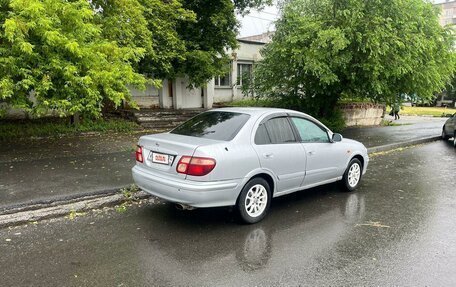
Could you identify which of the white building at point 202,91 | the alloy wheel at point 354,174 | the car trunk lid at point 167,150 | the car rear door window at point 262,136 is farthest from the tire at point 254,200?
the white building at point 202,91

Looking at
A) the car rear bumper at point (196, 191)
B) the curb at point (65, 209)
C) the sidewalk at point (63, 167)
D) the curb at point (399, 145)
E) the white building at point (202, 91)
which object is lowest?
the curb at point (399, 145)

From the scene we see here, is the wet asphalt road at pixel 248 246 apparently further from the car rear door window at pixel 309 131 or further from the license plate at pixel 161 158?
the car rear door window at pixel 309 131

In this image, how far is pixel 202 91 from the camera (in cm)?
2027

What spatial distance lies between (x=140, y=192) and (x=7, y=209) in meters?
1.97

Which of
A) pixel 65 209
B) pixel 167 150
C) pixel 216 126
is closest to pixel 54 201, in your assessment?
pixel 65 209

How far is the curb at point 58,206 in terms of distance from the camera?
512 centimetres

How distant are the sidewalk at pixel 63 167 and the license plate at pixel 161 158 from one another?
1.66 meters

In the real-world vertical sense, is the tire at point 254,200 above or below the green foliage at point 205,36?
below

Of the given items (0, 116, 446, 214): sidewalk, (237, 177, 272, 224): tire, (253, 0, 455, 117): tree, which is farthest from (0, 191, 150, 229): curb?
(253, 0, 455, 117): tree

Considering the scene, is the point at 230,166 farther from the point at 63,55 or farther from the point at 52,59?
the point at 63,55

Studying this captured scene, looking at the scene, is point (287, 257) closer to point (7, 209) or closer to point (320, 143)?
point (320, 143)

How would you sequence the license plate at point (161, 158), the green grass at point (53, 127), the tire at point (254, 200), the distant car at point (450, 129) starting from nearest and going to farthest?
the license plate at point (161, 158), the tire at point (254, 200), the green grass at point (53, 127), the distant car at point (450, 129)

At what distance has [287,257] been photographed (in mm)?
4066

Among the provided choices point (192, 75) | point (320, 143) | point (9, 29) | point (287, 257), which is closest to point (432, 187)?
point (320, 143)
